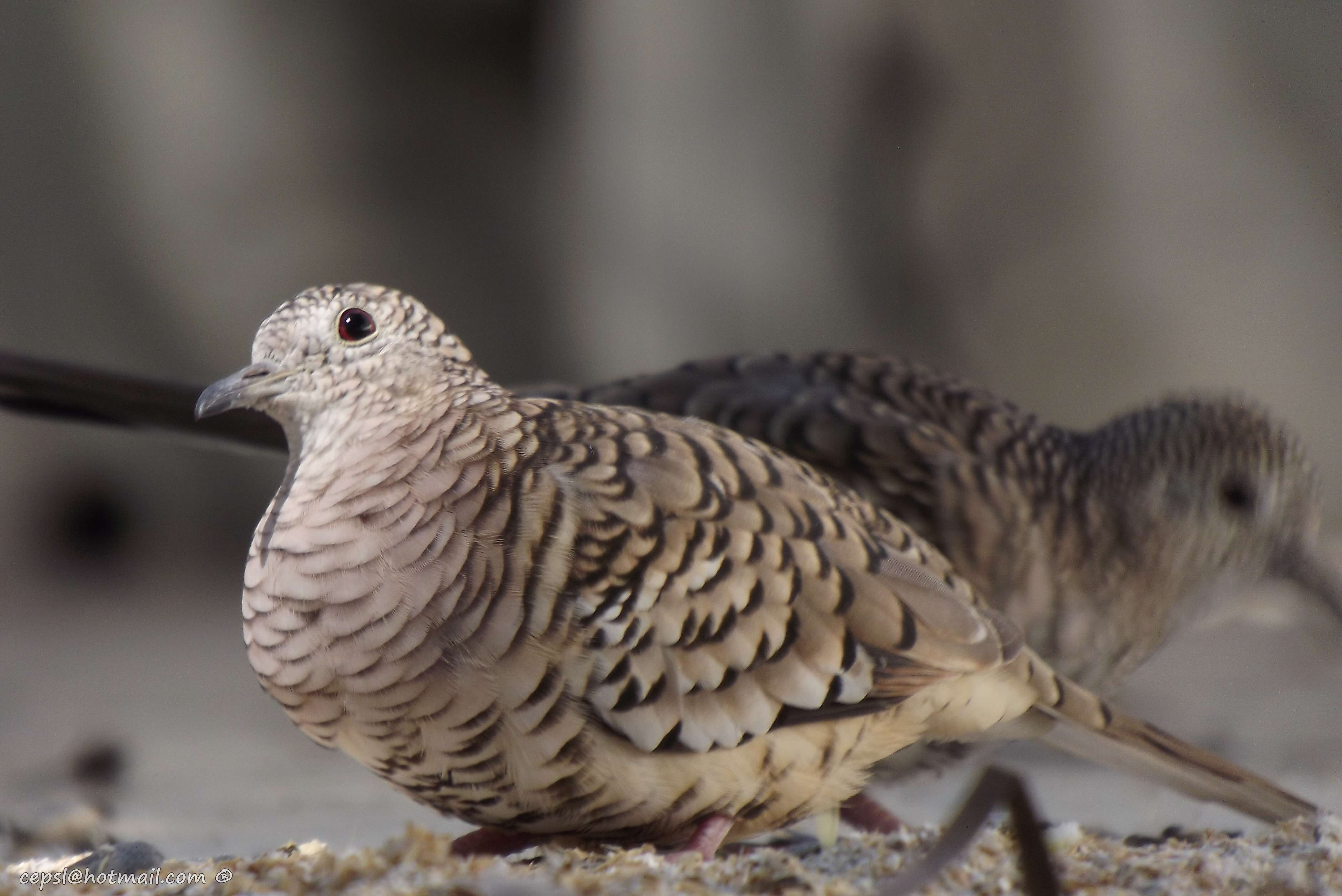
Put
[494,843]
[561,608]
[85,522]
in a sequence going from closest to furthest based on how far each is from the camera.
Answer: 1. [561,608]
2. [494,843]
3. [85,522]

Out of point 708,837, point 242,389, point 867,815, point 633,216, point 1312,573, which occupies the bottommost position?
point 867,815

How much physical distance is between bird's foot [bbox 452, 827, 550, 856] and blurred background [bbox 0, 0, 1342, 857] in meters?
2.64

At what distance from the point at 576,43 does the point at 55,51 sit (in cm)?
204

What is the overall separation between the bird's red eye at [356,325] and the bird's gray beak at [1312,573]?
1708mm

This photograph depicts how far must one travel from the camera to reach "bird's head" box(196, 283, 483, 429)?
1447mm

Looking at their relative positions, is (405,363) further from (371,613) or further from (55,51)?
(55,51)

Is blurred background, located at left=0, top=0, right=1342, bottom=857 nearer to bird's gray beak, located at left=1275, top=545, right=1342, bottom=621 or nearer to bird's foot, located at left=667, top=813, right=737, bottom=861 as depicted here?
bird's gray beak, located at left=1275, top=545, right=1342, bottom=621

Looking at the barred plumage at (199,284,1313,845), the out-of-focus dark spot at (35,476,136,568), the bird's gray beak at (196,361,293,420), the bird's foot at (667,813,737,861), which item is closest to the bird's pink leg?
the barred plumage at (199,284,1313,845)

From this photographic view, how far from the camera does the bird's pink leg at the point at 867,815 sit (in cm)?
213

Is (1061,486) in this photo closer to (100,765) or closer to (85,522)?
(100,765)

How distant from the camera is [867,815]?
85.6 inches

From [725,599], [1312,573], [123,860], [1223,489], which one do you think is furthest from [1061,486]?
[123,860]

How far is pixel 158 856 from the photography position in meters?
1.72

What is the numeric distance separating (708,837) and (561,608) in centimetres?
34
